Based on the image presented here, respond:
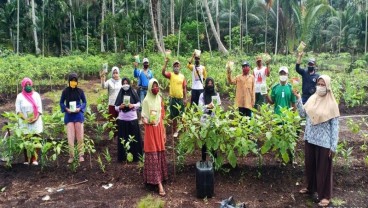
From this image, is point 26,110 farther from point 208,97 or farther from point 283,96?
point 283,96

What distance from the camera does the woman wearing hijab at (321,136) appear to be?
14.3 ft

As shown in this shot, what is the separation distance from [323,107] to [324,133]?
321 millimetres

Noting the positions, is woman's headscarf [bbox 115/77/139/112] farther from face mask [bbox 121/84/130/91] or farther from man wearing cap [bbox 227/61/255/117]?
man wearing cap [bbox 227/61/255/117]

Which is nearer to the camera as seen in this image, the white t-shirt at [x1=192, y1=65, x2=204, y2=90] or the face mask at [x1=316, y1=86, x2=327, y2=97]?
the face mask at [x1=316, y1=86, x2=327, y2=97]

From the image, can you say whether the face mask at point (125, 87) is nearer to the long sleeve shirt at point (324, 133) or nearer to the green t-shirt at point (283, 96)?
the green t-shirt at point (283, 96)

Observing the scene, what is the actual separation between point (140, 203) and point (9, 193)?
6.29ft

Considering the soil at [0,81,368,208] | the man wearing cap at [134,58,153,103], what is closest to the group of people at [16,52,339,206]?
the soil at [0,81,368,208]

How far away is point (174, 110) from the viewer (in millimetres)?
7195

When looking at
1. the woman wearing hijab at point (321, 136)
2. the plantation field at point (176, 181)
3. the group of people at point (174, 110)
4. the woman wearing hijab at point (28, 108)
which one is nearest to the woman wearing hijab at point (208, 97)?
the group of people at point (174, 110)

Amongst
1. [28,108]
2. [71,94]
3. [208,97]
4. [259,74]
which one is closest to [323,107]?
[208,97]

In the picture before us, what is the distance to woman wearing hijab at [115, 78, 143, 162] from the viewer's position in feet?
18.9

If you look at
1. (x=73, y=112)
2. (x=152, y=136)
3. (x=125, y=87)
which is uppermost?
(x=125, y=87)

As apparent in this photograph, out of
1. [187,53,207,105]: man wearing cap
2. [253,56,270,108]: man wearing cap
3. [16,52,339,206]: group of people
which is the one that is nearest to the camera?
[16,52,339,206]: group of people

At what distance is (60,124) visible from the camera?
20.8 ft
